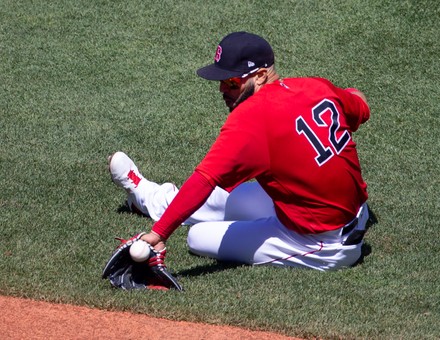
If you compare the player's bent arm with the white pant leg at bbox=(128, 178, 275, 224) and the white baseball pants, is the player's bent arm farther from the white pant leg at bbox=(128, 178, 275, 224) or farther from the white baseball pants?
the white pant leg at bbox=(128, 178, 275, 224)

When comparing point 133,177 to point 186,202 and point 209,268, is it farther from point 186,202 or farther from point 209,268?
point 186,202

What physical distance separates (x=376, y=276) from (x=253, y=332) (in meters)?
1.02

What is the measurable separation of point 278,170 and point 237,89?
1.65ft

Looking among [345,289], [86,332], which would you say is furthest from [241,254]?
[86,332]

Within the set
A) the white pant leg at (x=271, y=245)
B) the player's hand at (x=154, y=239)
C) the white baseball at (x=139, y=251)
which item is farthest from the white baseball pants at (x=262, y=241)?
the white baseball at (x=139, y=251)

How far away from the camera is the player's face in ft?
17.0

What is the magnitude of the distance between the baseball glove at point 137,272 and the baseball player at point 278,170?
10cm

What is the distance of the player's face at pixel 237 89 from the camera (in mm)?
5195

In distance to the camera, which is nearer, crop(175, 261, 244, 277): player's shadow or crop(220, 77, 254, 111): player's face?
crop(220, 77, 254, 111): player's face

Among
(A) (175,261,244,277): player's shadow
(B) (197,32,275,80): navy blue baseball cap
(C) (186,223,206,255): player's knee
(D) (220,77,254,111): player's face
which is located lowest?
(A) (175,261,244,277): player's shadow

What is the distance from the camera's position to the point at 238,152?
4918mm

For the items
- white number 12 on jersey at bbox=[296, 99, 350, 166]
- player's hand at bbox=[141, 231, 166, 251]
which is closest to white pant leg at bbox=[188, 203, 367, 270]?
white number 12 on jersey at bbox=[296, 99, 350, 166]

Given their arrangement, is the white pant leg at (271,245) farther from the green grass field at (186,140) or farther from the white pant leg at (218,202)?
the white pant leg at (218,202)

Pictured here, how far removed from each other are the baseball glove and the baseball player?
0.10m
